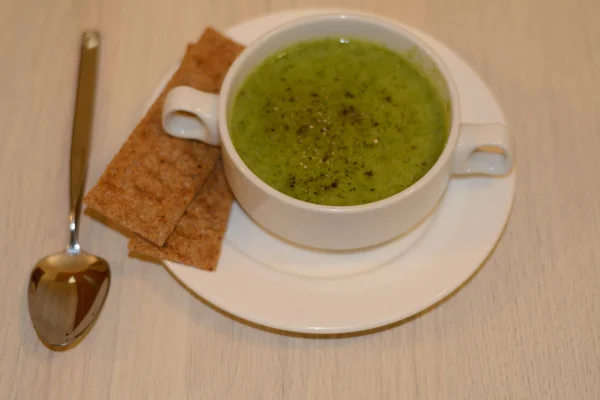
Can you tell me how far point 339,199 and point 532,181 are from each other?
22.9 inches

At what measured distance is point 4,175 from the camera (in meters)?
1.64

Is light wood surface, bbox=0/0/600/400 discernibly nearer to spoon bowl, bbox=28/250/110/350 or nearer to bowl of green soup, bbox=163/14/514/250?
spoon bowl, bbox=28/250/110/350

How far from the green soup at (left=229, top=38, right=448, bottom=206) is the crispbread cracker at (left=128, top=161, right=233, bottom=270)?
0.12 m

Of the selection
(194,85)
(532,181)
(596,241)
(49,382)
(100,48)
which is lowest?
(49,382)

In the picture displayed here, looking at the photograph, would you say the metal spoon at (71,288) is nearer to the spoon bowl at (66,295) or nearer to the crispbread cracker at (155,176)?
the spoon bowl at (66,295)

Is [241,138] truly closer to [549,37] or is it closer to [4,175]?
[4,175]

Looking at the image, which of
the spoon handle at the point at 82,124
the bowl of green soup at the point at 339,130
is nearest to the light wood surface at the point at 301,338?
the spoon handle at the point at 82,124

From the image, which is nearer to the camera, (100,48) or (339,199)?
→ (339,199)

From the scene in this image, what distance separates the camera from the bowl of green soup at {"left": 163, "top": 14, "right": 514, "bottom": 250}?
Result: 130cm

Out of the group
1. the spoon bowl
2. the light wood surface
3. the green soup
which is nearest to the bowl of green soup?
the green soup

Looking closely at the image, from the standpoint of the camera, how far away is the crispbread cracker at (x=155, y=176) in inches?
53.7

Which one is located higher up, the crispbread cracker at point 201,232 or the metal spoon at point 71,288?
the crispbread cracker at point 201,232

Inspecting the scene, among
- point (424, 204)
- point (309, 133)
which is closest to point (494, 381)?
point (424, 204)

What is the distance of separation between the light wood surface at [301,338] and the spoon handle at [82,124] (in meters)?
0.03
